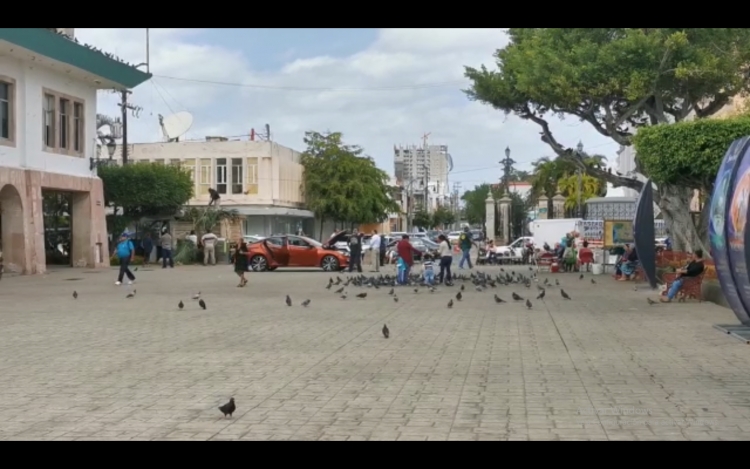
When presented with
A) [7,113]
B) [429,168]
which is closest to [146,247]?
[7,113]

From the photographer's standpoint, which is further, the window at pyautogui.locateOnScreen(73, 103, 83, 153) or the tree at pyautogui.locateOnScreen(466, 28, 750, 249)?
the window at pyautogui.locateOnScreen(73, 103, 83, 153)

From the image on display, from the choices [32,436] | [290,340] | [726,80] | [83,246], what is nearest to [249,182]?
[83,246]

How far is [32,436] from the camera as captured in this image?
285 inches

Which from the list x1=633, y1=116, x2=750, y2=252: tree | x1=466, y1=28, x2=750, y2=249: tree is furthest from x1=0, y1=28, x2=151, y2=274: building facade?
x1=633, y1=116, x2=750, y2=252: tree

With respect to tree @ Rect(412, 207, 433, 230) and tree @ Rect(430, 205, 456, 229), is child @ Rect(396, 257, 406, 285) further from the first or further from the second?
tree @ Rect(430, 205, 456, 229)

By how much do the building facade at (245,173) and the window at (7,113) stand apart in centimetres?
2638

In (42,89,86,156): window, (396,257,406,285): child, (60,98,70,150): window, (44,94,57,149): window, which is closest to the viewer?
(396,257,406,285): child

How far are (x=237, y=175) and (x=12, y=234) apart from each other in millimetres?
28345

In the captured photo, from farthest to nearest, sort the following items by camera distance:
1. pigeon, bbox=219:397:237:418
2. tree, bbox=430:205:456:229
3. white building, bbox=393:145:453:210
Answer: white building, bbox=393:145:453:210
tree, bbox=430:205:456:229
pigeon, bbox=219:397:237:418

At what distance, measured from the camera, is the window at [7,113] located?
96.6 ft

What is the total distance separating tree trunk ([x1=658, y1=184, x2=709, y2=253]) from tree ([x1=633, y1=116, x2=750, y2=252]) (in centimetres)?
283

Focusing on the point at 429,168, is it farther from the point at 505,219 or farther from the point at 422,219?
the point at 505,219

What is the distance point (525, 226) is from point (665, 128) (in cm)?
5175

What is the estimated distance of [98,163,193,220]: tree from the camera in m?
38.9
